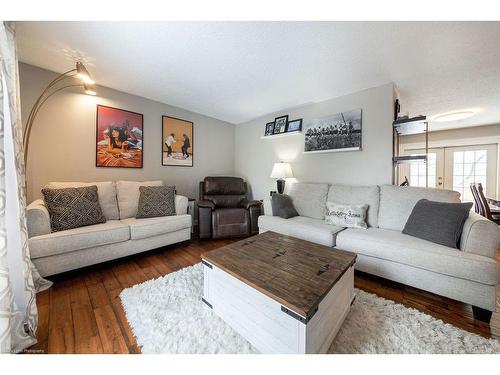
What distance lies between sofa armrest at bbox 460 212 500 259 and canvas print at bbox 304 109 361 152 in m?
1.42

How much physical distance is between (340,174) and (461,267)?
1.66 m

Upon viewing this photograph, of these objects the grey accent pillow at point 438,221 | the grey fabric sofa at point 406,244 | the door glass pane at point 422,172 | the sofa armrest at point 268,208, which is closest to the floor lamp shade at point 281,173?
the sofa armrest at point 268,208

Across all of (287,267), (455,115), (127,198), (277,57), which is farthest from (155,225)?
(455,115)

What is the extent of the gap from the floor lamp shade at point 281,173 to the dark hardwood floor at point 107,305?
5.54 ft

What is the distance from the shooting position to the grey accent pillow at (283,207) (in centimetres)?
262

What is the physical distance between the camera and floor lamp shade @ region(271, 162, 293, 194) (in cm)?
315

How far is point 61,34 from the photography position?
158 centimetres

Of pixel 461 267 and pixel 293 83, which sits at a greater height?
pixel 293 83

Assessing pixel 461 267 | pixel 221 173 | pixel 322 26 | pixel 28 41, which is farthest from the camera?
pixel 221 173

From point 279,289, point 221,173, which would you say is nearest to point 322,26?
point 279,289

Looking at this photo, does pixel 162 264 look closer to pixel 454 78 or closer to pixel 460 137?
pixel 454 78

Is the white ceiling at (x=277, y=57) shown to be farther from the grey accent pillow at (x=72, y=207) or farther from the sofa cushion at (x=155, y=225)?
the sofa cushion at (x=155, y=225)

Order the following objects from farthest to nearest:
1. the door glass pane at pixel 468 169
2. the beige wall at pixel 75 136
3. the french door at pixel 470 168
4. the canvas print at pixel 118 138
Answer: the door glass pane at pixel 468 169
the french door at pixel 470 168
the canvas print at pixel 118 138
the beige wall at pixel 75 136

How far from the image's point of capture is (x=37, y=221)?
1641 mm
